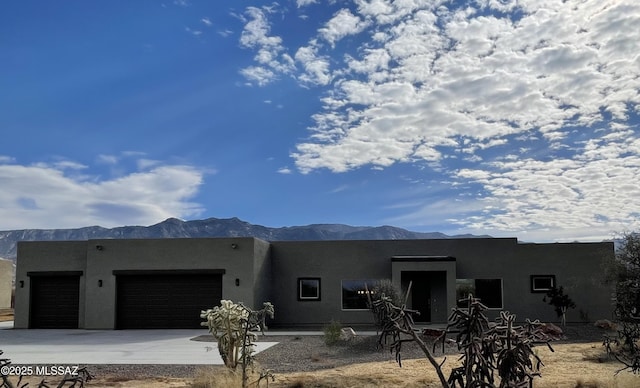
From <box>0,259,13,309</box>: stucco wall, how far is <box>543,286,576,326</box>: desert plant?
3776 centimetres

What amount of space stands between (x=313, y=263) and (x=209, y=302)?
16.0 ft

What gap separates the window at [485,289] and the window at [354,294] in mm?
3838

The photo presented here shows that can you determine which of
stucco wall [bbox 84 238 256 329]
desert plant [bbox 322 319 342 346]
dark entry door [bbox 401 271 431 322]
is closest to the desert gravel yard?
desert plant [bbox 322 319 342 346]

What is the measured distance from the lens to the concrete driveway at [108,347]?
14923mm

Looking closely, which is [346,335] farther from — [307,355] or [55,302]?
[55,302]

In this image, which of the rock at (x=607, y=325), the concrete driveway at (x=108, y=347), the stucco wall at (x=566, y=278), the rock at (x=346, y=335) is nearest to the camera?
the concrete driveway at (x=108, y=347)

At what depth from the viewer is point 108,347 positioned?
18078 millimetres

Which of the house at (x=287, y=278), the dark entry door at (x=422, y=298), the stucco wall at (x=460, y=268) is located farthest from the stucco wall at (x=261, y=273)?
the dark entry door at (x=422, y=298)

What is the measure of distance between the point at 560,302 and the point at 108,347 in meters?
17.1

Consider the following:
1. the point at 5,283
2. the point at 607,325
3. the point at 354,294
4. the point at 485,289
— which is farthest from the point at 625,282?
the point at 5,283

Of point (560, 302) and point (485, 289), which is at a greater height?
point (485, 289)

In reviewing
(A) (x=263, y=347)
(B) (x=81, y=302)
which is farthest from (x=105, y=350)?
(B) (x=81, y=302)

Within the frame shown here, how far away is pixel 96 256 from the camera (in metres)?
25.2

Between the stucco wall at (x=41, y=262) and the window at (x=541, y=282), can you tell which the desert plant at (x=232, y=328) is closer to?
the stucco wall at (x=41, y=262)
